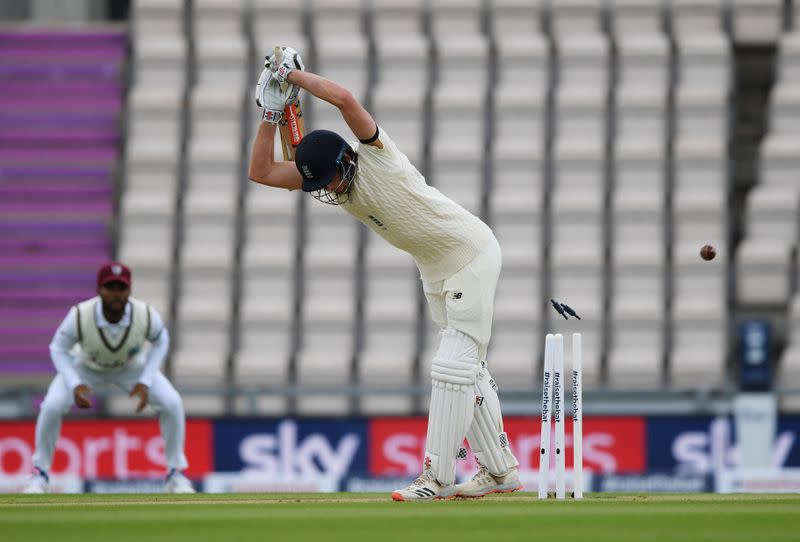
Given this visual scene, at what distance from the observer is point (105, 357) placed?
8.31m

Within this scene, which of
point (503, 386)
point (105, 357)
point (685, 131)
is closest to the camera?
point (105, 357)

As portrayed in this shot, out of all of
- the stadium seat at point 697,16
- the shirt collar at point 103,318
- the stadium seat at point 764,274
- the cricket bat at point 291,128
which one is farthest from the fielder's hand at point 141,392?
the stadium seat at point 697,16

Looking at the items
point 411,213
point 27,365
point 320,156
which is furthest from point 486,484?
point 27,365

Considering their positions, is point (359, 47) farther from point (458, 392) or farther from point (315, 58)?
point (458, 392)

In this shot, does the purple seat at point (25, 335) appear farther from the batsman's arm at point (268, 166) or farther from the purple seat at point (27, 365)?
the batsman's arm at point (268, 166)

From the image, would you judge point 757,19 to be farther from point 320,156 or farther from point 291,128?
point 320,156

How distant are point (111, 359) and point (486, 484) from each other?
295 centimetres

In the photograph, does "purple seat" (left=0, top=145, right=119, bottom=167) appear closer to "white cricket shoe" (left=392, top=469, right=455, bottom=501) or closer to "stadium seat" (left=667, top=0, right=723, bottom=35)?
"stadium seat" (left=667, top=0, right=723, bottom=35)

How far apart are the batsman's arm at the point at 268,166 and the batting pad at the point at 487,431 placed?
3.59 ft

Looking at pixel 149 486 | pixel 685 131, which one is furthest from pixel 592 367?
pixel 149 486

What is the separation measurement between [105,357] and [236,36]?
6240 millimetres

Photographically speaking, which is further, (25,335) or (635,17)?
(635,17)

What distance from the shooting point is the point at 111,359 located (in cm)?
833

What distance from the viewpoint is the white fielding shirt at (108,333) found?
8.12 m
